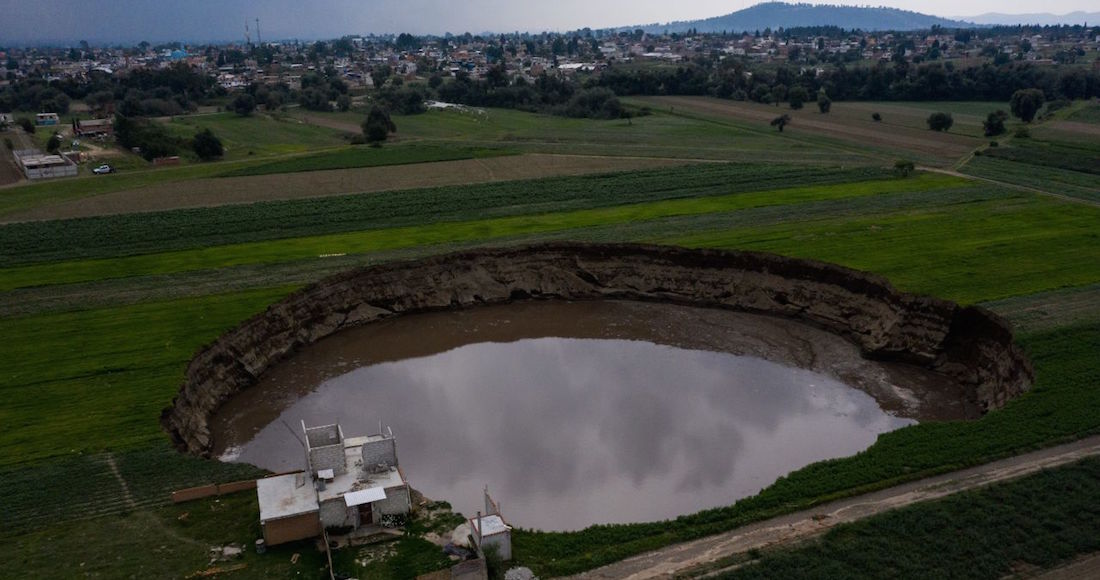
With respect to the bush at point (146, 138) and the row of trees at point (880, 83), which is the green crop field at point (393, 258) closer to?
the bush at point (146, 138)

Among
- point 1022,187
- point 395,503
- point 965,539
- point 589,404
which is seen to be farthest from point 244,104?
point 965,539

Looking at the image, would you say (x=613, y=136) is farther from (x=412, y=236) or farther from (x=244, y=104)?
(x=244, y=104)

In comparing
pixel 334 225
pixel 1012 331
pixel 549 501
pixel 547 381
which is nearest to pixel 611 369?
pixel 547 381

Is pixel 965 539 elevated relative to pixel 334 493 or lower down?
lower down

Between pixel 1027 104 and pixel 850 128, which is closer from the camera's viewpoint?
pixel 1027 104

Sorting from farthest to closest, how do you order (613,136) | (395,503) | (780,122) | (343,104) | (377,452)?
(343,104), (780,122), (613,136), (377,452), (395,503)

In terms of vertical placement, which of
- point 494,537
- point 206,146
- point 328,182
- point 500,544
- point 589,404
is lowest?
point 589,404

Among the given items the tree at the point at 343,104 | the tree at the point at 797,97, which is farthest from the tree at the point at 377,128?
the tree at the point at 797,97

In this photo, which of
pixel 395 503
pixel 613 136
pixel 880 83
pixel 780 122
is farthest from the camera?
pixel 880 83
